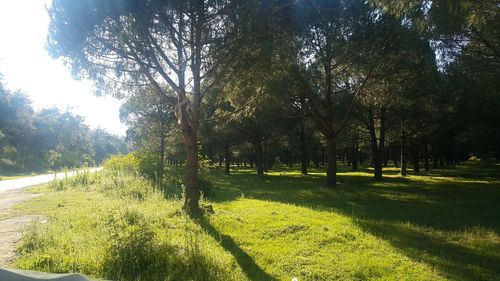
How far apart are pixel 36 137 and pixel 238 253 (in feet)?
239

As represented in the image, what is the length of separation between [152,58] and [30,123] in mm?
64279

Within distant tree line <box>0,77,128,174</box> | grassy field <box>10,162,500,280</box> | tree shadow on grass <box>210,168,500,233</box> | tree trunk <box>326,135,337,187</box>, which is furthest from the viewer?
distant tree line <box>0,77,128,174</box>

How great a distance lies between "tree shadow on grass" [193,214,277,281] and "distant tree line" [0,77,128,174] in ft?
98.4

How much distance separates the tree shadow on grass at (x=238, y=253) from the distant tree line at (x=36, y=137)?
98.4 feet

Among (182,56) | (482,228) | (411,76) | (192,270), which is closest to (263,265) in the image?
(192,270)

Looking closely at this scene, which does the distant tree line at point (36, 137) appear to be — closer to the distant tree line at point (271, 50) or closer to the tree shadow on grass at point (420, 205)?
the distant tree line at point (271, 50)

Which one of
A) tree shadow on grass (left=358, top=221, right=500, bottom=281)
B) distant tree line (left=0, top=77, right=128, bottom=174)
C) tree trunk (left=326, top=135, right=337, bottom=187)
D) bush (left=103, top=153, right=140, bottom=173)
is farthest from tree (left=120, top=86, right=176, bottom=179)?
tree shadow on grass (left=358, top=221, right=500, bottom=281)

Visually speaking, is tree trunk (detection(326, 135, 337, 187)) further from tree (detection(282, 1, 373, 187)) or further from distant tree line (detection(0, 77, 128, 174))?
distant tree line (detection(0, 77, 128, 174))

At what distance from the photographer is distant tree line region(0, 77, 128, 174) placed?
53.7 m

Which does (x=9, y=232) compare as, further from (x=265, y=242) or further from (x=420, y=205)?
(x=420, y=205)

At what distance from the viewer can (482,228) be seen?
10.7 m

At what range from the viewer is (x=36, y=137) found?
69625 millimetres

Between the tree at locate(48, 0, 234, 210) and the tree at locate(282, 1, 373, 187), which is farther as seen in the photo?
the tree at locate(282, 1, 373, 187)

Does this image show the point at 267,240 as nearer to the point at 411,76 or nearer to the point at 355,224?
the point at 355,224
